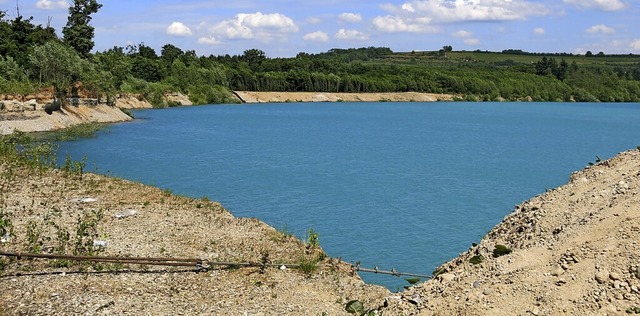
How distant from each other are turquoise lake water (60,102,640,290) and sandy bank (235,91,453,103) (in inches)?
2774

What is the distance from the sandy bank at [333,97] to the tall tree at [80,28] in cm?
5379

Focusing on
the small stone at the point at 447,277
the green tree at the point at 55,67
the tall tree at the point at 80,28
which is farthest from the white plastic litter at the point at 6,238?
the tall tree at the point at 80,28

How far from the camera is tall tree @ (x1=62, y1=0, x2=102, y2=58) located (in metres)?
104

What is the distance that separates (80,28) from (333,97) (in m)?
88.0

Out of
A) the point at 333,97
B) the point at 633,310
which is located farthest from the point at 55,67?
the point at 333,97

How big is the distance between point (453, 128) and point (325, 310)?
3149 inches

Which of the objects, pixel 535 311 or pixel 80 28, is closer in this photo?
pixel 535 311

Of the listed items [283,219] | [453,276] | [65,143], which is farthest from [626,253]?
[65,143]

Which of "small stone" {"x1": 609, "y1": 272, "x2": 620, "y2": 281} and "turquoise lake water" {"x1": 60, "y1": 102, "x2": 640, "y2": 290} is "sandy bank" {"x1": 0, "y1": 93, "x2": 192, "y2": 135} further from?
"small stone" {"x1": 609, "y1": 272, "x2": 620, "y2": 281}

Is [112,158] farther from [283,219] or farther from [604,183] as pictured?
[604,183]

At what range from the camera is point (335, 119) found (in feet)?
355

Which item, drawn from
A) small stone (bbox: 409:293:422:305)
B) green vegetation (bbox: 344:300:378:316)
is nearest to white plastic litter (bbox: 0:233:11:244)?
Result: green vegetation (bbox: 344:300:378:316)

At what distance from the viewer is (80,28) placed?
10400 cm

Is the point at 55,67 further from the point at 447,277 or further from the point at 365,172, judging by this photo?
the point at 447,277
